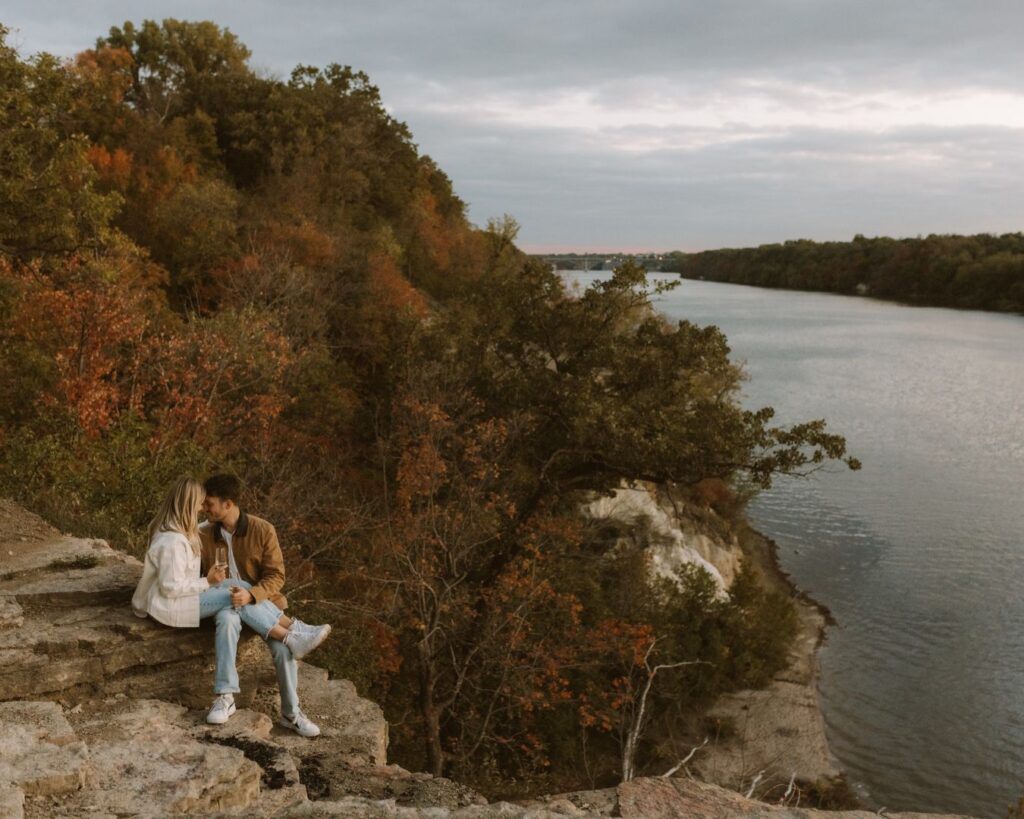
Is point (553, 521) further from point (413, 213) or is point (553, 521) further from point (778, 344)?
point (778, 344)

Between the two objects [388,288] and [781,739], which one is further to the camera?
[388,288]

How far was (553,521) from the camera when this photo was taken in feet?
71.1

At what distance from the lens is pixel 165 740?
6.65 metres

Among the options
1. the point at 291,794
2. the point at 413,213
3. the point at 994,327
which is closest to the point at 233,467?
the point at 291,794

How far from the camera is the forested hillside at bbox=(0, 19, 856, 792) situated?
1611 cm

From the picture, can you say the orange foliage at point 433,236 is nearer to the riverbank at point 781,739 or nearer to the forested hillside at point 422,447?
the forested hillside at point 422,447

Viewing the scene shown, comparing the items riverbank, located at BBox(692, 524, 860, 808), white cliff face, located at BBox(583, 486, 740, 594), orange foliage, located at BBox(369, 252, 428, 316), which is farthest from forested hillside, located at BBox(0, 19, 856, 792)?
orange foliage, located at BBox(369, 252, 428, 316)

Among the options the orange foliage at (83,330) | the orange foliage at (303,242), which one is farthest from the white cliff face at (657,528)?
the orange foliage at (303,242)

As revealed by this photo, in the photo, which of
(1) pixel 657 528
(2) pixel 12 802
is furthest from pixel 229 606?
(1) pixel 657 528

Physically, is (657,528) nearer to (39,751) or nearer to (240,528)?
(240,528)

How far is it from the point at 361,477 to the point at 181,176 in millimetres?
16780

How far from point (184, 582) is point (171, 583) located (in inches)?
3.9

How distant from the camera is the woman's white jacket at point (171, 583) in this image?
23.4ft

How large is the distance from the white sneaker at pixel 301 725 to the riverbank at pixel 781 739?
42.6 feet
